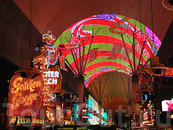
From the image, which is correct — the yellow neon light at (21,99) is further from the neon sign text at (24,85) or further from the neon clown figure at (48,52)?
the neon clown figure at (48,52)

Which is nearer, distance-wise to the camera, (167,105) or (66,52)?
(167,105)

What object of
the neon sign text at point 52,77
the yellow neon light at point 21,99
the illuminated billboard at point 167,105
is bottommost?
the illuminated billboard at point 167,105

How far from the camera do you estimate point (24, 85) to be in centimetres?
942

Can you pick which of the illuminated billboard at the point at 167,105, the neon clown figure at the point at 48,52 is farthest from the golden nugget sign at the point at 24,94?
the illuminated billboard at the point at 167,105

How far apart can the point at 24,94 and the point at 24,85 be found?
1.38 ft

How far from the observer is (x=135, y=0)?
23094mm

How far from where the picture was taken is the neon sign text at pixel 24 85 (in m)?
9.34

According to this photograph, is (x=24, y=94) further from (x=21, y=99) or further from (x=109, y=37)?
(x=109, y=37)

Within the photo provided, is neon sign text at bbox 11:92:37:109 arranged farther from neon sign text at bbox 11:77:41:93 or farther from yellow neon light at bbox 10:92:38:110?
neon sign text at bbox 11:77:41:93

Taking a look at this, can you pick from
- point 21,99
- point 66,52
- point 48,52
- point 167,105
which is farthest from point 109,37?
point 21,99

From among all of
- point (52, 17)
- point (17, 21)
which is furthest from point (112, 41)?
point (17, 21)

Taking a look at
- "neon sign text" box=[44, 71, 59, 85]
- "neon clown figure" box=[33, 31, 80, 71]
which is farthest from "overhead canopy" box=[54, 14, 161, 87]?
A: "neon sign text" box=[44, 71, 59, 85]

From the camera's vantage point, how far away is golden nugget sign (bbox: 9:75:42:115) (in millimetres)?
8852

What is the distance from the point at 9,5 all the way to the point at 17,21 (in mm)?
1808
